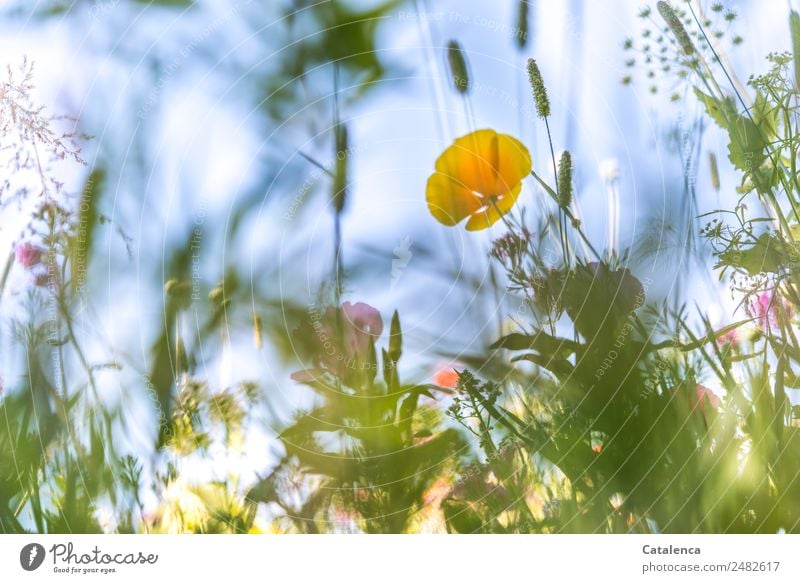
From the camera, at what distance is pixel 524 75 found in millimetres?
627

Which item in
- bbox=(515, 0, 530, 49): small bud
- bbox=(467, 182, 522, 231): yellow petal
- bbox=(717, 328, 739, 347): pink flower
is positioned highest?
bbox=(515, 0, 530, 49): small bud

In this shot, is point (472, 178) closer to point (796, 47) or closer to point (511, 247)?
point (511, 247)

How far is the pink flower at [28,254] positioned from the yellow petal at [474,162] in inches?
12.4

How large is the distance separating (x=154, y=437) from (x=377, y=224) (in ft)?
0.77

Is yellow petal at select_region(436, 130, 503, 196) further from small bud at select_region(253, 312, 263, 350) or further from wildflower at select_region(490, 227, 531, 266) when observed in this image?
small bud at select_region(253, 312, 263, 350)

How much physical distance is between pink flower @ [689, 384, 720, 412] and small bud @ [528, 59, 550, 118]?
250 mm

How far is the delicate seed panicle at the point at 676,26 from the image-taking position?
639 mm

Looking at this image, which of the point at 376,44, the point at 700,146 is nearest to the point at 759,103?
the point at 700,146

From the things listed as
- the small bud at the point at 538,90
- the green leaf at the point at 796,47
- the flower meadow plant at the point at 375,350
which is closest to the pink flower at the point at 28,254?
the flower meadow plant at the point at 375,350

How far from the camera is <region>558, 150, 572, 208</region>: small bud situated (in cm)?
62

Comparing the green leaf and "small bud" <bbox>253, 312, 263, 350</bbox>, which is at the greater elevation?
the green leaf
